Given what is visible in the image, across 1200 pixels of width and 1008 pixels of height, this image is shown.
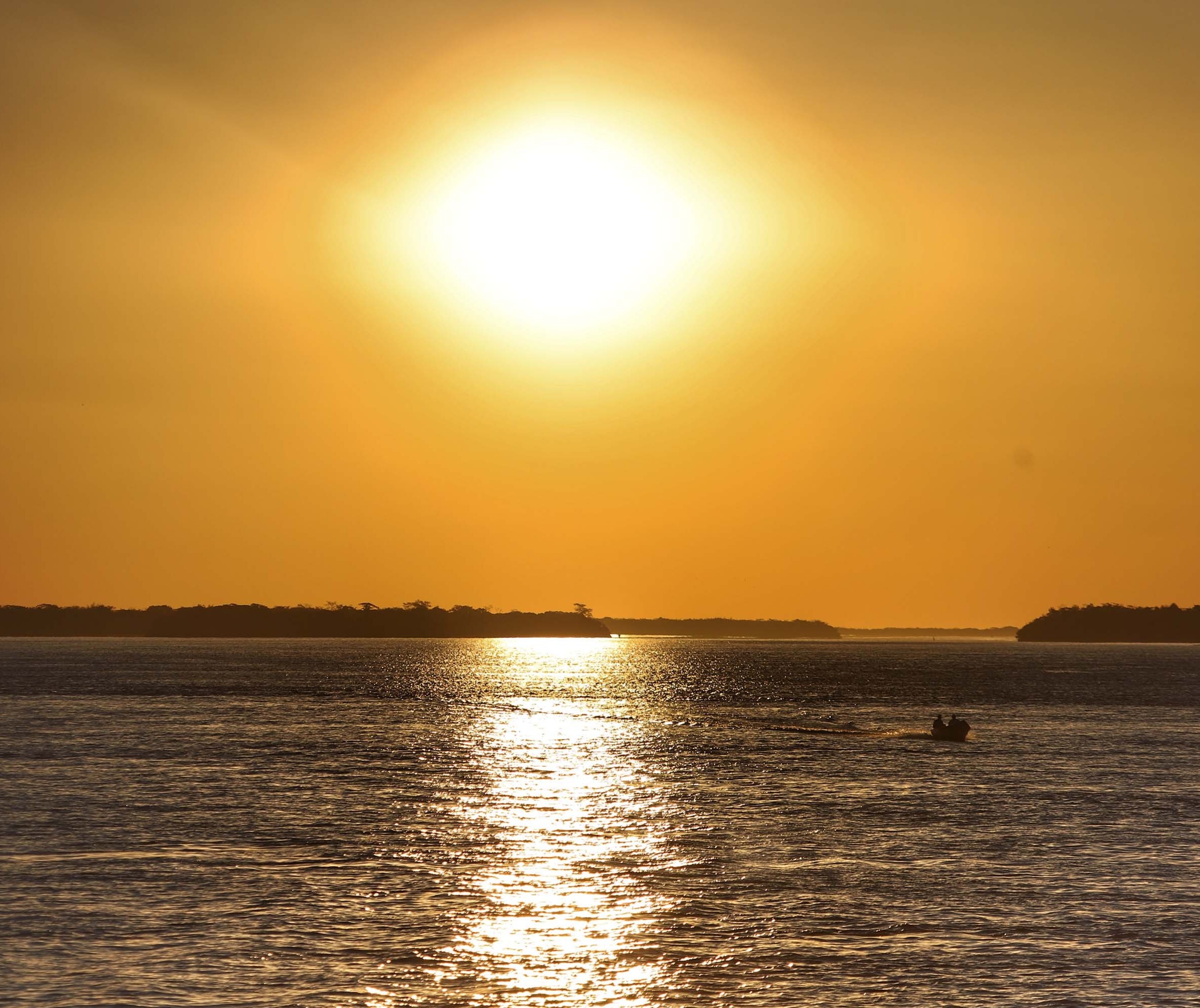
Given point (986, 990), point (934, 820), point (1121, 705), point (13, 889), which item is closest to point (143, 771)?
point (13, 889)

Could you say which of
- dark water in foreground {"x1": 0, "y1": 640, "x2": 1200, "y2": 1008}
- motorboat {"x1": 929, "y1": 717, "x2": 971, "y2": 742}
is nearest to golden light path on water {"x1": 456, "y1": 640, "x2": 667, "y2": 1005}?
dark water in foreground {"x1": 0, "y1": 640, "x2": 1200, "y2": 1008}

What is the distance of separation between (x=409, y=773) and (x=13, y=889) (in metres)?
37.6

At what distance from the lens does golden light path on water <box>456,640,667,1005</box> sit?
32188 mm

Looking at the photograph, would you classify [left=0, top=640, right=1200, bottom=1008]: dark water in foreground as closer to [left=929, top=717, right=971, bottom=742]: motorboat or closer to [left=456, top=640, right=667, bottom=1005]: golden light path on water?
[left=456, top=640, right=667, bottom=1005]: golden light path on water

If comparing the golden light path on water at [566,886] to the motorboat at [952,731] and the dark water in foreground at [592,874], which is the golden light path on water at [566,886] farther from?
the motorboat at [952,731]

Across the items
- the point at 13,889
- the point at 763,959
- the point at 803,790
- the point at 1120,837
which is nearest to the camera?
the point at 763,959

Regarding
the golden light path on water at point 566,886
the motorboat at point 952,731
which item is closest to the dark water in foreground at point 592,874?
the golden light path on water at point 566,886

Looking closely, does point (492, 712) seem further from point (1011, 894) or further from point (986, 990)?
point (986, 990)

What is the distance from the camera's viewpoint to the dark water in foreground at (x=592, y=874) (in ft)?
107

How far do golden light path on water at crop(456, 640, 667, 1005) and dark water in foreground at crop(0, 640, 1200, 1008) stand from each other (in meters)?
0.16

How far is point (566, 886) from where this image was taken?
141ft

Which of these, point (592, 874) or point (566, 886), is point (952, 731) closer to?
point (592, 874)

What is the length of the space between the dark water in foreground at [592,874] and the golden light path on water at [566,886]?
→ 164 mm

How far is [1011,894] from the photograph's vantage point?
42.9 m
